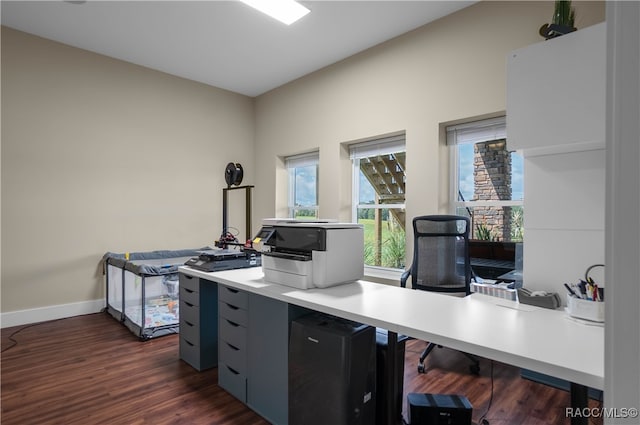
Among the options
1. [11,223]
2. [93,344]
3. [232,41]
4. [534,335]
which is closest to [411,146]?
[232,41]

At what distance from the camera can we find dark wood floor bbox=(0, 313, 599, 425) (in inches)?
77.7

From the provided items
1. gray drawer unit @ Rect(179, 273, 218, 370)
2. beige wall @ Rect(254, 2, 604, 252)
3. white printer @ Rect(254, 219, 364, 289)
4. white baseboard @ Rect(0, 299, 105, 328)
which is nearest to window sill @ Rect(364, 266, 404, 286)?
beige wall @ Rect(254, 2, 604, 252)

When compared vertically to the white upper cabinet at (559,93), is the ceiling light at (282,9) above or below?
above

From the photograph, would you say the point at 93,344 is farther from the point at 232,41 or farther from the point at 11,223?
the point at 232,41

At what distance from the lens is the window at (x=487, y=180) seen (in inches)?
116

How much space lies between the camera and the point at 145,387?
90.6 inches

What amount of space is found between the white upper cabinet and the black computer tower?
1239mm

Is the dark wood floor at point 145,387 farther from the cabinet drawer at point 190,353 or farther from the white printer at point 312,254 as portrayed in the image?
the white printer at point 312,254

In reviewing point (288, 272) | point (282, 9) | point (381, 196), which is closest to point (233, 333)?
point (288, 272)

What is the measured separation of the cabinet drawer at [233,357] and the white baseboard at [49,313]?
260 centimetres

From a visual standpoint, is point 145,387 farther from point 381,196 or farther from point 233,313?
point 381,196

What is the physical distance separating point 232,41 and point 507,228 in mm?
3373

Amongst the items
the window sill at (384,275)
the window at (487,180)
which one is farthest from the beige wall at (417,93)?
the window sill at (384,275)

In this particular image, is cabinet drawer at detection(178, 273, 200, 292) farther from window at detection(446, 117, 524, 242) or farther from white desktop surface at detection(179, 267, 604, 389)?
window at detection(446, 117, 524, 242)
